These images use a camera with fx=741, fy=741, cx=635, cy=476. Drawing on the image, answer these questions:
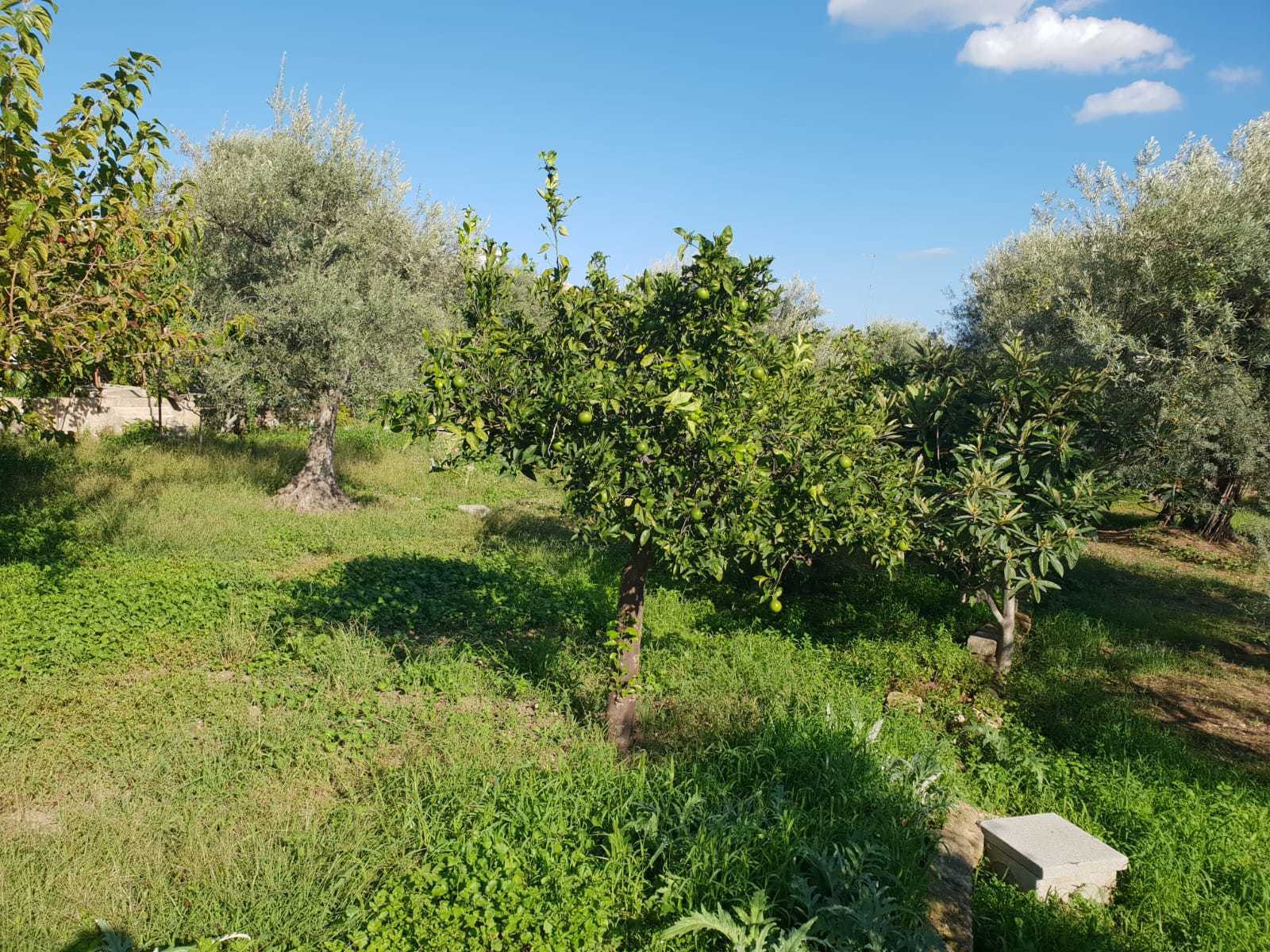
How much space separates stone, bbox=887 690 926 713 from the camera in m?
7.42

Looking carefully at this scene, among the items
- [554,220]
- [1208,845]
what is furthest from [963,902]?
[554,220]

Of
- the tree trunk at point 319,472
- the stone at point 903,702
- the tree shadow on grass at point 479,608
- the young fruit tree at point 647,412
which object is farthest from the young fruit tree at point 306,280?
the stone at point 903,702

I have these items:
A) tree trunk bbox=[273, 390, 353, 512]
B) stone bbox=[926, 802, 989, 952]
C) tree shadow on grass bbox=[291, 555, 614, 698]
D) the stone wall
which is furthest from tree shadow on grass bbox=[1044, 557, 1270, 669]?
the stone wall

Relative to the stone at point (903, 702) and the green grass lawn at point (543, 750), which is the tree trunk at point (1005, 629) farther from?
the stone at point (903, 702)

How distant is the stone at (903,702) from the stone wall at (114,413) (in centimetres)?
1649

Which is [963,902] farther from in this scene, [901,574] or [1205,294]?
[1205,294]

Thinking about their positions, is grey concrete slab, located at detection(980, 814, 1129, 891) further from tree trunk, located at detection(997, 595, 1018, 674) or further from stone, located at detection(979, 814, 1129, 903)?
tree trunk, located at detection(997, 595, 1018, 674)

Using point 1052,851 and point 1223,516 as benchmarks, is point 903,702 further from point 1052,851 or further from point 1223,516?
point 1223,516

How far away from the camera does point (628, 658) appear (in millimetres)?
6062

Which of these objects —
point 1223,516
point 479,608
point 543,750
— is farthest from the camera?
point 1223,516

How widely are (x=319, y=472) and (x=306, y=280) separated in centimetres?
375

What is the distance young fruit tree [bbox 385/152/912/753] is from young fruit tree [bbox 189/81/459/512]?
8.59 m

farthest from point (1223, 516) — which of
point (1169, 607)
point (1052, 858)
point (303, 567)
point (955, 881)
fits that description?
point (303, 567)

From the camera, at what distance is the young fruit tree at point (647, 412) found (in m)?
4.95
